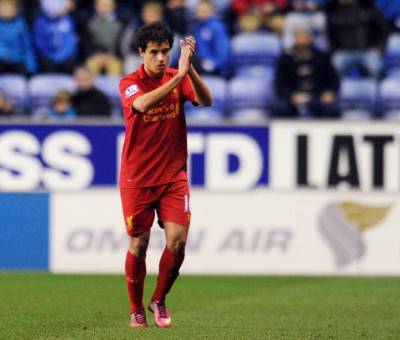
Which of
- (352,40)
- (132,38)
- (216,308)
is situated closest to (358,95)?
(352,40)

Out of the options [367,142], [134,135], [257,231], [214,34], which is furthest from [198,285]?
[214,34]

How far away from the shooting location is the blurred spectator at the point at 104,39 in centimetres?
1450

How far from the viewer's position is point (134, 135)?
745 cm

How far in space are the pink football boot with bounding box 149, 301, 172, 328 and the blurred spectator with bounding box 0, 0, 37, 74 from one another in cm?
737

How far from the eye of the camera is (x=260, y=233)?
39.4 ft

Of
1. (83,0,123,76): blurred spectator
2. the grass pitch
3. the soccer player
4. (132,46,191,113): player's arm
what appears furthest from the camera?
(83,0,123,76): blurred spectator

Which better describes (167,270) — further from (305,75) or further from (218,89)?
(218,89)

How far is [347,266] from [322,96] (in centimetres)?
260

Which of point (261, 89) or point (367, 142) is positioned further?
point (261, 89)

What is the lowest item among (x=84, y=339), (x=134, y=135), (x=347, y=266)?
(x=347, y=266)

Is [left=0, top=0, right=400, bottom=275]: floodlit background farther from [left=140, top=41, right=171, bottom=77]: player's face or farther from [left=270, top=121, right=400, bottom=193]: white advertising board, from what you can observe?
[left=140, top=41, right=171, bottom=77]: player's face

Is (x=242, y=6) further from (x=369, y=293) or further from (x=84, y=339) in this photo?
(x=84, y=339)

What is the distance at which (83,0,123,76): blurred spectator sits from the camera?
14500 millimetres

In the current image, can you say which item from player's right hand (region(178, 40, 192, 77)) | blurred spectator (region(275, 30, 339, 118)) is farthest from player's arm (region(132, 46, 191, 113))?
blurred spectator (region(275, 30, 339, 118))
